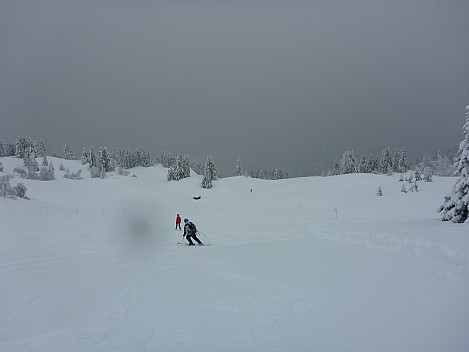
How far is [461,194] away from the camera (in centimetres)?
1766

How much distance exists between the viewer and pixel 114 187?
70.2 m

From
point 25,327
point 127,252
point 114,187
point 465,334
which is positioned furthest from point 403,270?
point 114,187

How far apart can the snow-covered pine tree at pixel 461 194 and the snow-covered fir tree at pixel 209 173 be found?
209ft

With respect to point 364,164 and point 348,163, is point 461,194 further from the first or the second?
point 364,164

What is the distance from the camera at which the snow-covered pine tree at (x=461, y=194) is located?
17.3 m

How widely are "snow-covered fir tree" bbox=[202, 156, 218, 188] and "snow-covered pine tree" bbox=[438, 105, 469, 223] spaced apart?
209 ft

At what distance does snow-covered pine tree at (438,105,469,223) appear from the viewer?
681 inches

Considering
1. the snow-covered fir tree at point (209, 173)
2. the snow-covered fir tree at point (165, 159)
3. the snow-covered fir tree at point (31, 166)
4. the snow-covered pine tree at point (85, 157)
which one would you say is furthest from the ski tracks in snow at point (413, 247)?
the snow-covered fir tree at point (165, 159)

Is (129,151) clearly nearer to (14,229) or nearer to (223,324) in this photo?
(14,229)

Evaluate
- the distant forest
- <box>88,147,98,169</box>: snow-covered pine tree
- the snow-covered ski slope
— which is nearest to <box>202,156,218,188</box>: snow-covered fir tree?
the distant forest

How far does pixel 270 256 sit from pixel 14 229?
16720 mm

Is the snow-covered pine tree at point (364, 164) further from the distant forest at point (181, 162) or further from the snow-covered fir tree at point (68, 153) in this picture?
the snow-covered fir tree at point (68, 153)

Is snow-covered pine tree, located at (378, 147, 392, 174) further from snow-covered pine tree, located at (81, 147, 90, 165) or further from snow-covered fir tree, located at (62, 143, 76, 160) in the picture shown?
snow-covered fir tree, located at (62, 143, 76, 160)

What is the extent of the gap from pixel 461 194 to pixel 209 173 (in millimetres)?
68851
